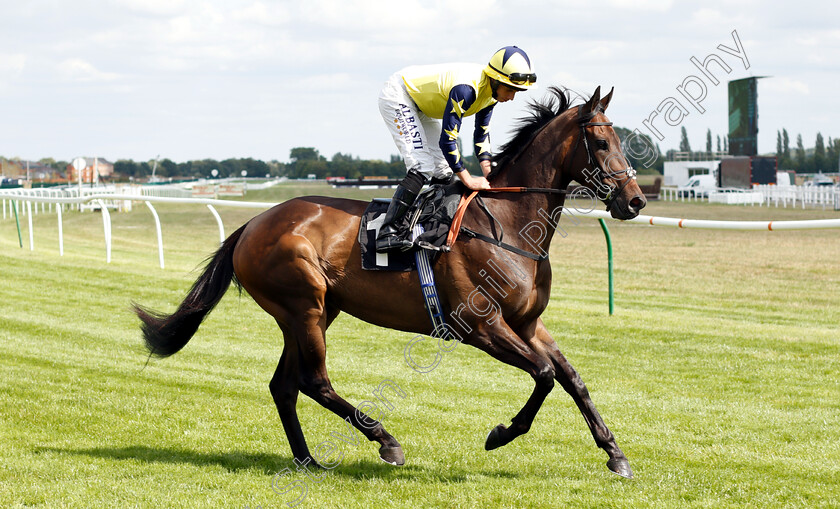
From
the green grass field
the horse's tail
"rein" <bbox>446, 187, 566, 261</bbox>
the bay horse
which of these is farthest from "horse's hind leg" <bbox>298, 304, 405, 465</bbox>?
"rein" <bbox>446, 187, 566, 261</bbox>

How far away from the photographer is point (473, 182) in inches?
179

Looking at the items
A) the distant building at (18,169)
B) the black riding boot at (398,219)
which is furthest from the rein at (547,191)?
the distant building at (18,169)

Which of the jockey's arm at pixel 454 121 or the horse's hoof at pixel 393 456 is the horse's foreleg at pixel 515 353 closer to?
the horse's hoof at pixel 393 456

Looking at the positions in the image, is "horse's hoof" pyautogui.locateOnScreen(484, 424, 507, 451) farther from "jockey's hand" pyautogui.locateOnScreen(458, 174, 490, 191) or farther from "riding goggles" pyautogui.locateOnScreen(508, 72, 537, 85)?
"riding goggles" pyautogui.locateOnScreen(508, 72, 537, 85)

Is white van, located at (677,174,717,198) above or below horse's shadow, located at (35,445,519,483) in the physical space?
above

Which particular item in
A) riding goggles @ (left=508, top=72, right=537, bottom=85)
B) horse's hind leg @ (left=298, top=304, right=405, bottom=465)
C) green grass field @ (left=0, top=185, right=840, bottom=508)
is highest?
riding goggles @ (left=508, top=72, right=537, bottom=85)

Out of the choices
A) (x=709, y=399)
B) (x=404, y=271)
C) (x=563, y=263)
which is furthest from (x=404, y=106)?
(x=563, y=263)

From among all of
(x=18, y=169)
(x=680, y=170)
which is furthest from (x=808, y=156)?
(x=18, y=169)

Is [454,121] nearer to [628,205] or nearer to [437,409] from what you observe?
[628,205]

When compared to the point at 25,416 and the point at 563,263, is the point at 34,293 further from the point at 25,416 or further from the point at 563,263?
the point at 563,263

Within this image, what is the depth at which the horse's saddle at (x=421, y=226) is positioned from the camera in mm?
4496

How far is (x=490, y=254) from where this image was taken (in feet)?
14.6

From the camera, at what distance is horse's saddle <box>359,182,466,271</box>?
14.8ft

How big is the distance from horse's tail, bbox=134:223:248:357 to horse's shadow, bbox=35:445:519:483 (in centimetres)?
63
